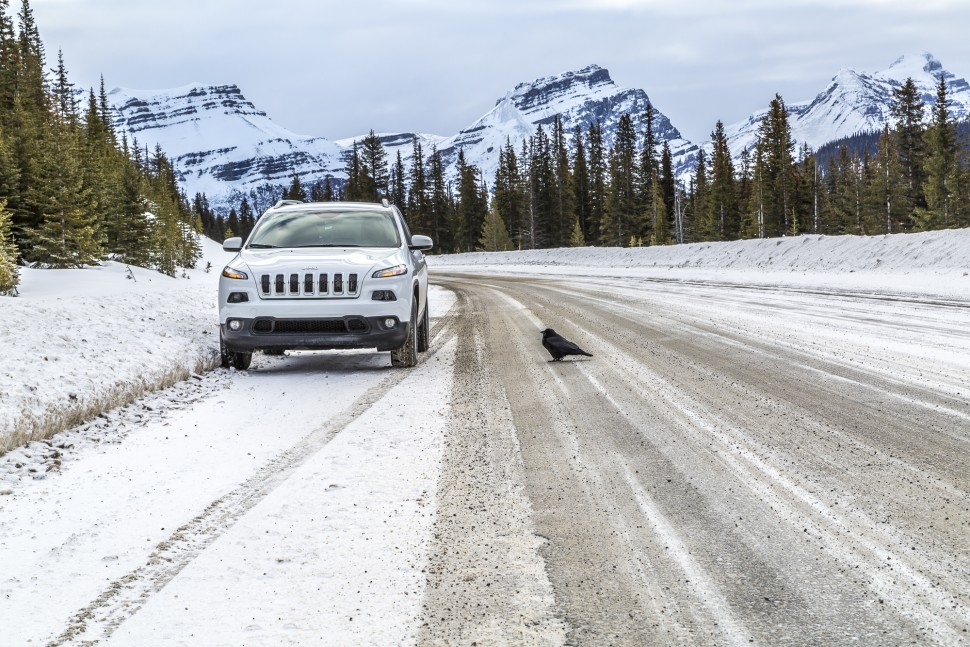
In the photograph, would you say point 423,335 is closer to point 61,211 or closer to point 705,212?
point 61,211

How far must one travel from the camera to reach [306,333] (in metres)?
7.50

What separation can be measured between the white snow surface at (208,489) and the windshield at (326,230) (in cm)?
144

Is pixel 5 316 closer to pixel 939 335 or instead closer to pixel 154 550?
pixel 154 550

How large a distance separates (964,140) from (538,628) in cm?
6031

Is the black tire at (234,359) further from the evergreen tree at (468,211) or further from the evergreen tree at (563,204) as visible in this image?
the evergreen tree at (468,211)

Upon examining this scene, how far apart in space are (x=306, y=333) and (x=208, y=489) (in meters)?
3.77

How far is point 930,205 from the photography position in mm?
49344

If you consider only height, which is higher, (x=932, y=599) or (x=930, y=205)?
(x=930, y=205)

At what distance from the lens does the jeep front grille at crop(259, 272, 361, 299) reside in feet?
24.8

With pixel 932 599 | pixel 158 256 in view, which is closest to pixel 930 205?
pixel 158 256

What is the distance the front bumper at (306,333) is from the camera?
7457 millimetres

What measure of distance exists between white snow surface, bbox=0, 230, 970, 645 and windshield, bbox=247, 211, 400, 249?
1441mm

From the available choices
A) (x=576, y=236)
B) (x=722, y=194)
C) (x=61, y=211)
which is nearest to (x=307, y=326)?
(x=61, y=211)

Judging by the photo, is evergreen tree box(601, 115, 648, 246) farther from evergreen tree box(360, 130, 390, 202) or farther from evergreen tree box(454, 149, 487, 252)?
evergreen tree box(360, 130, 390, 202)
